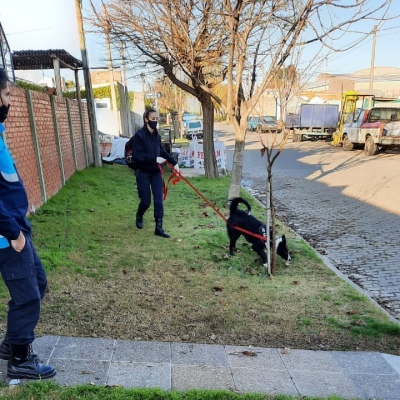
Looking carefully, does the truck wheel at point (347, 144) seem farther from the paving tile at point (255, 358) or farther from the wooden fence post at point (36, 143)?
the paving tile at point (255, 358)

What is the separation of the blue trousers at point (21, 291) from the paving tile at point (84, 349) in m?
0.47

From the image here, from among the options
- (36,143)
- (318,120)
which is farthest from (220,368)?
(318,120)

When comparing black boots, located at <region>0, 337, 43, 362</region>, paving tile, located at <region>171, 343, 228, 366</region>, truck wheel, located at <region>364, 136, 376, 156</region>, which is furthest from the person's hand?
truck wheel, located at <region>364, 136, 376, 156</region>

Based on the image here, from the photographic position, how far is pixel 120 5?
340 inches

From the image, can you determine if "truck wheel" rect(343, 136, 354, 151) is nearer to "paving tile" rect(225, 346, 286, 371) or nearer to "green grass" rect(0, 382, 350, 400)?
"paving tile" rect(225, 346, 286, 371)

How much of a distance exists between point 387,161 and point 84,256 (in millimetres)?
14606

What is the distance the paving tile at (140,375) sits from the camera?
261cm

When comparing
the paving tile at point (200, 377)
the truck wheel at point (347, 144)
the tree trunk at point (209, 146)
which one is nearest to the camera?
the paving tile at point (200, 377)

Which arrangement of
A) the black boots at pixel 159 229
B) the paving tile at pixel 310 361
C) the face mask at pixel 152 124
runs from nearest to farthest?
the paving tile at pixel 310 361 → the face mask at pixel 152 124 → the black boots at pixel 159 229

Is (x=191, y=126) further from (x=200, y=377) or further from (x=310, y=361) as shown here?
(x=200, y=377)

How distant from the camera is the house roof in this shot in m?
12.5

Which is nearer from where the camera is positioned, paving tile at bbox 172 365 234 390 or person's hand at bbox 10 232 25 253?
person's hand at bbox 10 232 25 253

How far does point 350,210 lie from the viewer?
8820 millimetres

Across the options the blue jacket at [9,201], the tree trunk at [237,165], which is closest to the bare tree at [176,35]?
→ the tree trunk at [237,165]
